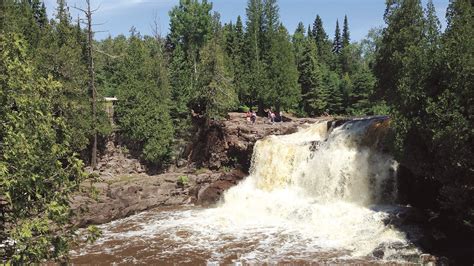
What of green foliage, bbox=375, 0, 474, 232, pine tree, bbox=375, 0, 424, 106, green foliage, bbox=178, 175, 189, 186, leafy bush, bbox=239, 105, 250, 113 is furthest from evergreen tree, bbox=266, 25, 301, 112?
green foliage, bbox=375, 0, 474, 232

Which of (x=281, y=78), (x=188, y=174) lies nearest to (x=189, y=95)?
(x=281, y=78)

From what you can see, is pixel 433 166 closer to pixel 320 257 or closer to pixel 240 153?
pixel 320 257

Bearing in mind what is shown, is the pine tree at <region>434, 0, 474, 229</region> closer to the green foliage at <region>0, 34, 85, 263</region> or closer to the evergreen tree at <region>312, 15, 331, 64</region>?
the green foliage at <region>0, 34, 85, 263</region>

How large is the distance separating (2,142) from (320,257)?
1455 centimetres

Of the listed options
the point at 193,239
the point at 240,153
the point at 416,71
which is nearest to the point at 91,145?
the point at 240,153

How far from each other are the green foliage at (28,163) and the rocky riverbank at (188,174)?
62.5 ft

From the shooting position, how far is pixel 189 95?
43.8 metres

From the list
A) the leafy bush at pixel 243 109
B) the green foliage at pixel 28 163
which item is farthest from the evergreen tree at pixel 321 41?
the green foliage at pixel 28 163

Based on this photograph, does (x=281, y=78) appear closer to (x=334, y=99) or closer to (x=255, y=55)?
(x=255, y=55)

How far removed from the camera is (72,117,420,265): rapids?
19812 millimetres

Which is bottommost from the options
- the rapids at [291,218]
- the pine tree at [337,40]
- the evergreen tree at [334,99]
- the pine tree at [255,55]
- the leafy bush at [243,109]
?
the rapids at [291,218]

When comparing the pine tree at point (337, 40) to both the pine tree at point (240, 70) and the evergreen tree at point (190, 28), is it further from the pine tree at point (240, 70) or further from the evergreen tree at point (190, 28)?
the evergreen tree at point (190, 28)

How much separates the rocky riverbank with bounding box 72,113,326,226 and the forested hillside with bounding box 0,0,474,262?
1630mm

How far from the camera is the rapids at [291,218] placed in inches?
780
